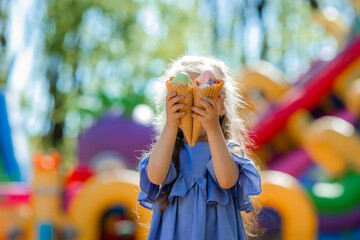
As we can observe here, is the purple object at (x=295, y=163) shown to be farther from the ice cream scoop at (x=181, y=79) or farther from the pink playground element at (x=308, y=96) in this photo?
the ice cream scoop at (x=181, y=79)

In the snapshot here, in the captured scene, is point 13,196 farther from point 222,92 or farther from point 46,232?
point 222,92

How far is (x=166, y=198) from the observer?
1.88 m

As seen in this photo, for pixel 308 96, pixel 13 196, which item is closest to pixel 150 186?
pixel 13 196

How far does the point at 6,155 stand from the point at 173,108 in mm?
6373

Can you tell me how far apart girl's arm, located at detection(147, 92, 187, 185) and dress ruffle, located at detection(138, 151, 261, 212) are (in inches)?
2.3

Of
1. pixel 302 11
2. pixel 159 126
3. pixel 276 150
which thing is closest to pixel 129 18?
pixel 302 11

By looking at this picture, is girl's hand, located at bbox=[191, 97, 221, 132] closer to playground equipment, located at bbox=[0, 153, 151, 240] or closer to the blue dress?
the blue dress

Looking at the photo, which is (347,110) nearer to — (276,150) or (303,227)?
(276,150)

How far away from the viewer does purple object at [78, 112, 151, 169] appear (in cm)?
710

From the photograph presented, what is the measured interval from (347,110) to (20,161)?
472cm

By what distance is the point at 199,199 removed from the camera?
1.81 meters

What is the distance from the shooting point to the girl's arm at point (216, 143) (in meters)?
1.72

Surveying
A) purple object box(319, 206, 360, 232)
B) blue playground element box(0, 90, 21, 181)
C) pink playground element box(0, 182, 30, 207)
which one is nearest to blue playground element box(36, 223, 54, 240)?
pink playground element box(0, 182, 30, 207)

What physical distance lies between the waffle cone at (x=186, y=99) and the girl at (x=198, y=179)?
0.02m
